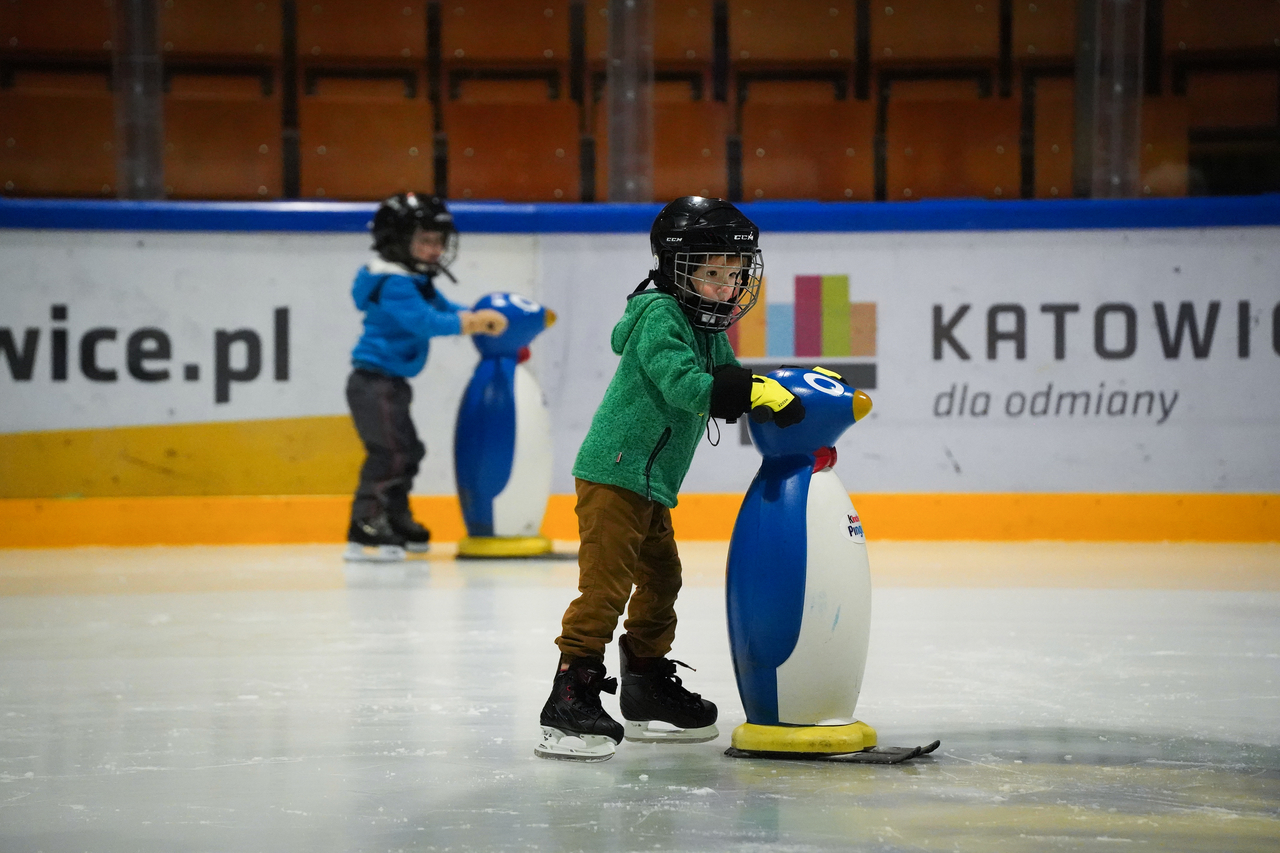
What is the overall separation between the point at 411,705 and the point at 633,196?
167 inches

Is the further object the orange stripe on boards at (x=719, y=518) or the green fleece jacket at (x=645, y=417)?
the orange stripe on boards at (x=719, y=518)

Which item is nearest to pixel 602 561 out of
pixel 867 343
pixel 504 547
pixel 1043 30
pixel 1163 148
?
pixel 504 547

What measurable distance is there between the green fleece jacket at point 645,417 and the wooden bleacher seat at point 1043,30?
16.4 feet

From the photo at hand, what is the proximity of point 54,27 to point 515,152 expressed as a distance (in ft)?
8.35

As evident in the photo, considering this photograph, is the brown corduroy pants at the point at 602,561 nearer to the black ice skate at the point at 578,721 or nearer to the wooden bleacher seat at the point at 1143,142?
the black ice skate at the point at 578,721

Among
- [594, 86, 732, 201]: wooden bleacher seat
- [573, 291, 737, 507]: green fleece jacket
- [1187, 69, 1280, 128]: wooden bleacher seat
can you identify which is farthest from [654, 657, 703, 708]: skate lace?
[1187, 69, 1280, 128]: wooden bleacher seat

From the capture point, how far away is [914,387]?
632 centimetres

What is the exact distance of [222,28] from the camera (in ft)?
25.2

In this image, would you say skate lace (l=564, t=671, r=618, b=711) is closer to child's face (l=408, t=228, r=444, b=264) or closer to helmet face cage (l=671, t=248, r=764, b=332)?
helmet face cage (l=671, t=248, r=764, b=332)

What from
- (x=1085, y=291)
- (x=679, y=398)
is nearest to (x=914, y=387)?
(x=1085, y=291)

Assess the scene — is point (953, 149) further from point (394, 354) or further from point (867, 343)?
point (394, 354)

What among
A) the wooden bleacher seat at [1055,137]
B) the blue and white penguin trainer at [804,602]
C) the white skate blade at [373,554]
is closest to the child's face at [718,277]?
the blue and white penguin trainer at [804,602]

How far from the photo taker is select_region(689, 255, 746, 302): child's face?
8.45ft

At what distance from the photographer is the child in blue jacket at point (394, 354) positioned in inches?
224
